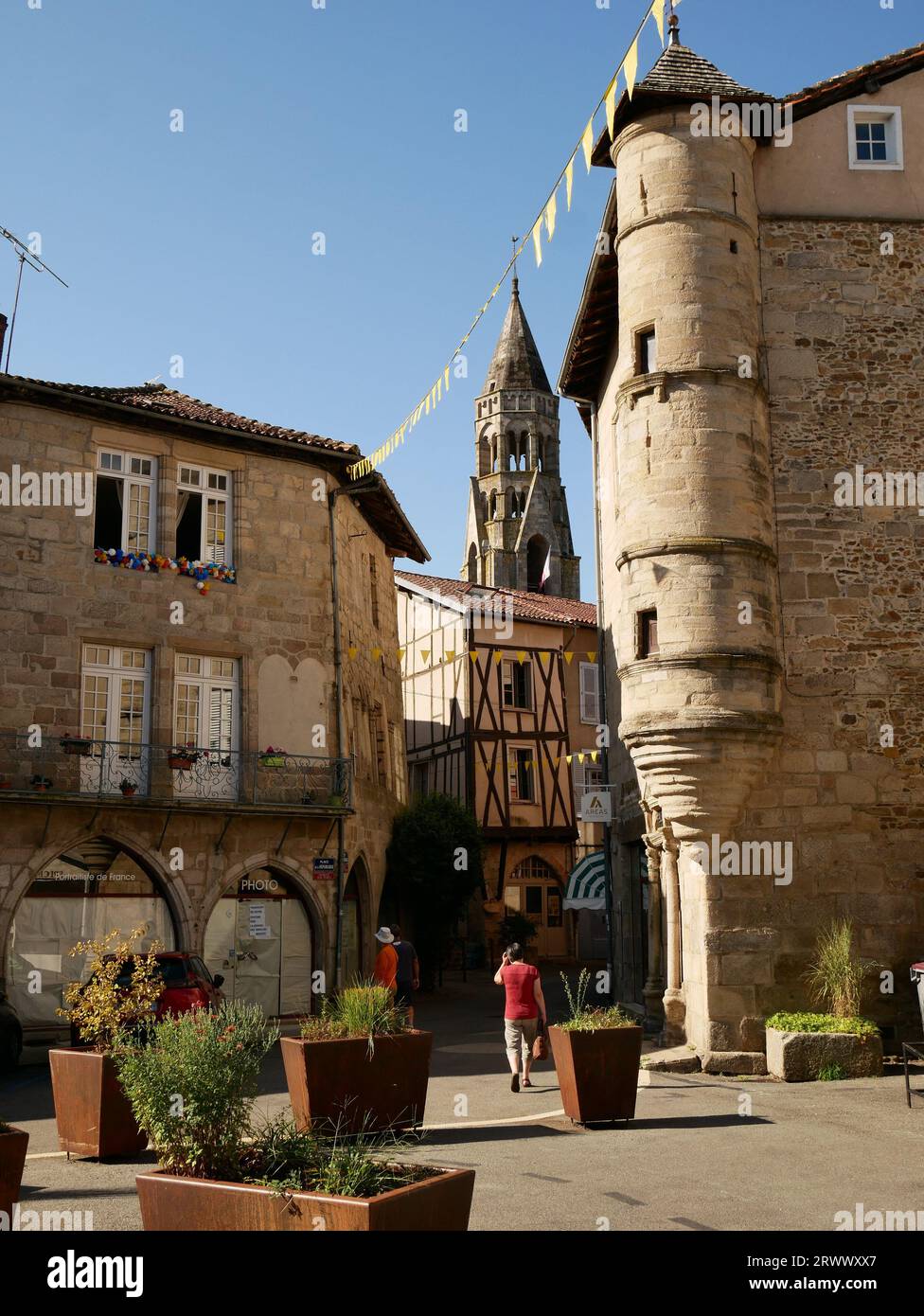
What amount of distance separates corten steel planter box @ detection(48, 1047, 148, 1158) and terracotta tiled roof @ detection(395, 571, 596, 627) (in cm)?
2653

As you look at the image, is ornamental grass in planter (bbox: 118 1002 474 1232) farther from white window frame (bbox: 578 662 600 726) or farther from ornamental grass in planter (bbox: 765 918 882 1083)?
white window frame (bbox: 578 662 600 726)

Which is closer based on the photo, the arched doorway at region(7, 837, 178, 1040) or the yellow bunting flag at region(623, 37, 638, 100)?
the yellow bunting flag at region(623, 37, 638, 100)

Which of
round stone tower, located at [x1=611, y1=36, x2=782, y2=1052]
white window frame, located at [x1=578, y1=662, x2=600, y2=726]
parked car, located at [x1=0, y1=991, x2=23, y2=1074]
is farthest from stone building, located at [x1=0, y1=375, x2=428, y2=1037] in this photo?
white window frame, located at [x1=578, y1=662, x2=600, y2=726]

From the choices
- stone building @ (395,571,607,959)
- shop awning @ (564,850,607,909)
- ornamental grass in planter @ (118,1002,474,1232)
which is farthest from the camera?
stone building @ (395,571,607,959)

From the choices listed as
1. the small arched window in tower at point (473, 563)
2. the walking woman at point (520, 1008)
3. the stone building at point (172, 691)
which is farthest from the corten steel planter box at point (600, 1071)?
the small arched window in tower at point (473, 563)

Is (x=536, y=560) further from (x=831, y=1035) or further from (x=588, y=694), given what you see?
(x=831, y=1035)

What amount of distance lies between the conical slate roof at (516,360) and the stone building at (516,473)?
0.16 feet

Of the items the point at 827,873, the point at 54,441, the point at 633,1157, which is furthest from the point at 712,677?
the point at 54,441

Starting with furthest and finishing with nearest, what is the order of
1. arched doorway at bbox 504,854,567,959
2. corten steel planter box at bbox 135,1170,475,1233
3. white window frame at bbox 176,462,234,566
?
arched doorway at bbox 504,854,567,959, white window frame at bbox 176,462,234,566, corten steel planter box at bbox 135,1170,475,1233

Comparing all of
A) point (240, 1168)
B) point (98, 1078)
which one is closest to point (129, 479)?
point (98, 1078)

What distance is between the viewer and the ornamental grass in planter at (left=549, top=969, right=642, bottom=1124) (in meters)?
9.97

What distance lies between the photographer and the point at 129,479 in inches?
784

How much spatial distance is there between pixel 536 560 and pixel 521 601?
2693cm
